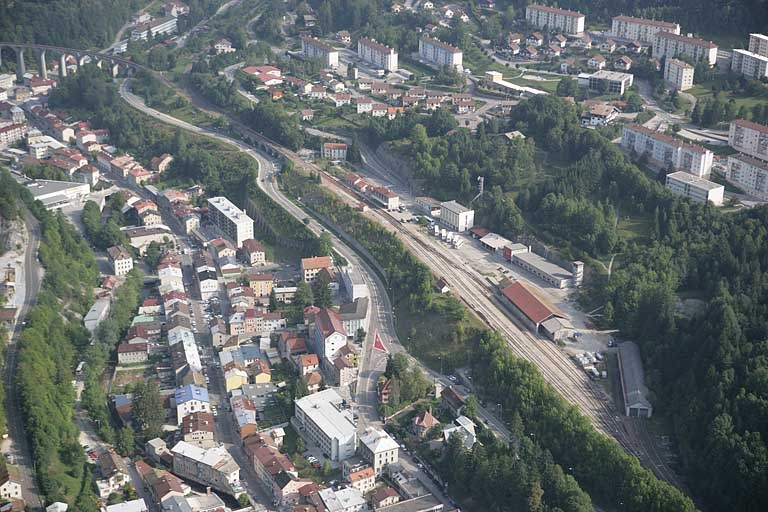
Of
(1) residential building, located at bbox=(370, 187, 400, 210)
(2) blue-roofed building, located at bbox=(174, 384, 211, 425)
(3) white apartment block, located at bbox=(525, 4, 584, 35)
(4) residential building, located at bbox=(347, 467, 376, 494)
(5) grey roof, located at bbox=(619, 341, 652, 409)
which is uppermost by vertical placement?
(3) white apartment block, located at bbox=(525, 4, 584, 35)

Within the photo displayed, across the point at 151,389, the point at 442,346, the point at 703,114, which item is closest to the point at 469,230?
the point at 442,346

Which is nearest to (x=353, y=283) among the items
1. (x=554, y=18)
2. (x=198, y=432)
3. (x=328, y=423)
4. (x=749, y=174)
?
(x=328, y=423)

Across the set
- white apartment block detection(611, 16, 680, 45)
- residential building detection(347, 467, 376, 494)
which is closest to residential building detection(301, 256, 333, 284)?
residential building detection(347, 467, 376, 494)

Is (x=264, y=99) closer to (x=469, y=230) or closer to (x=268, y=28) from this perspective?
(x=268, y=28)

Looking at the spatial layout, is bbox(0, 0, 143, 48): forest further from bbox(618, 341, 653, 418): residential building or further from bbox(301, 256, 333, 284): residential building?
bbox(618, 341, 653, 418): residential building

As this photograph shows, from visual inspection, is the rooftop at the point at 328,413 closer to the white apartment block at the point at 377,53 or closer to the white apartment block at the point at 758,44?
the white apartment block at the point at 377,53
